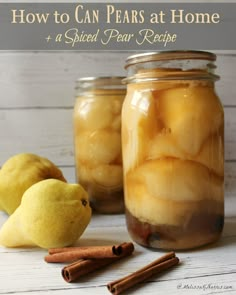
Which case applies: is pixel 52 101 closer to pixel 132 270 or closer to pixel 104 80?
pixel 104 80

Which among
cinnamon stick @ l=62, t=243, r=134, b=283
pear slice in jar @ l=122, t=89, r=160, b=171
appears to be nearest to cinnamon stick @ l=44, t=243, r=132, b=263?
cinnamon stick @ l=62, t=243, r=134, b=283

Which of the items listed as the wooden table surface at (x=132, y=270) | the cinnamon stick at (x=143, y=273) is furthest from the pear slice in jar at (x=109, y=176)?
the cinnamon stick at (x=143, y=273)

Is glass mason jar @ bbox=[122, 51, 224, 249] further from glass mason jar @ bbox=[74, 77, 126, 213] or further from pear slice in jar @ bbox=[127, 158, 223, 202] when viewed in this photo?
glass mason jar @ bbox=[74, 77, 126, 213]

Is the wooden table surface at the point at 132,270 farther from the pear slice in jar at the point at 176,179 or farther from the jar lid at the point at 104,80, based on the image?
the jar lid at the point at 104,80

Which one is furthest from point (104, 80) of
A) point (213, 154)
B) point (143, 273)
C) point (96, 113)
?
point (143, 273)

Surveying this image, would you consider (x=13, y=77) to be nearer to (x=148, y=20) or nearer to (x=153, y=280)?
(x=148, y=20)

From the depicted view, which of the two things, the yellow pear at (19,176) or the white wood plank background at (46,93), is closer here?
the yellow pear at (19,176)

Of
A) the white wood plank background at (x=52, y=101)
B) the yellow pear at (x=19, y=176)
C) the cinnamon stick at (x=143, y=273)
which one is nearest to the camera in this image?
the cinnamon stick at (x=143, y=273)
